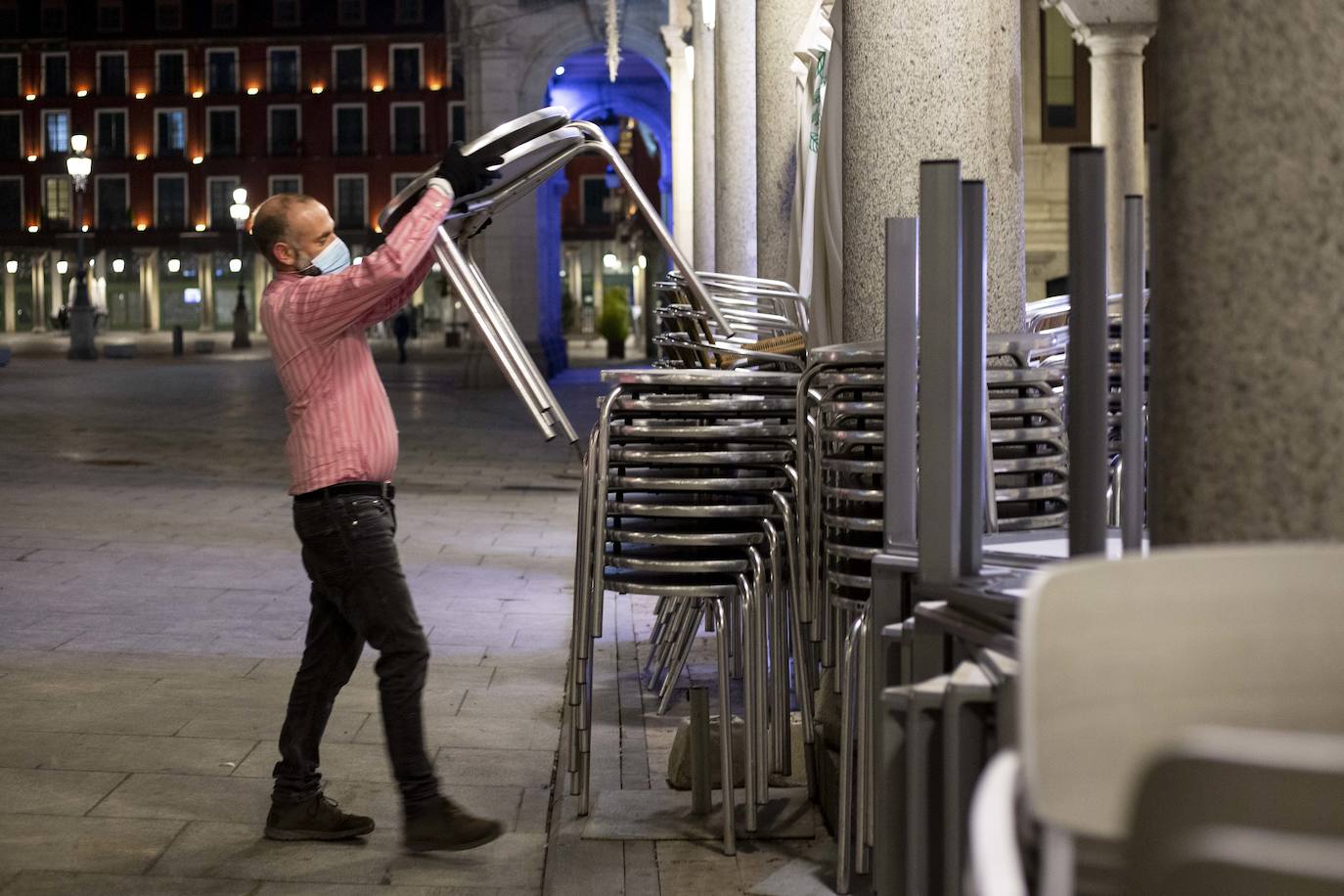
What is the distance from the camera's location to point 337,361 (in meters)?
4.71

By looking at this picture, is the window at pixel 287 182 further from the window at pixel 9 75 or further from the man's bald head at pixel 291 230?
the man's bald head at pixel 291 230

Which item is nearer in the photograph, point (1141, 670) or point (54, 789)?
point (1141, 670)

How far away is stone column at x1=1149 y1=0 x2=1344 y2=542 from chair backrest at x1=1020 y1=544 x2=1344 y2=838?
503mm

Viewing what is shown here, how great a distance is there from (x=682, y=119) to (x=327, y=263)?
1561 cm


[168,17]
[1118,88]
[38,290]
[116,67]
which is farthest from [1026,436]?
[38,290]

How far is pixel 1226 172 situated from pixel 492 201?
3055mm

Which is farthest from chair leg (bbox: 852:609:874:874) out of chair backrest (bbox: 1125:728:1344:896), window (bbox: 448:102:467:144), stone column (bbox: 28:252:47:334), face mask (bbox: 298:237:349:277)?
stone column (bbox: 28:252:47:334)

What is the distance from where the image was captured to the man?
4.61m

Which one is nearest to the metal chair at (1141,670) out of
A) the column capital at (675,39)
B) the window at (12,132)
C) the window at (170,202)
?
the column capital at (675,39)

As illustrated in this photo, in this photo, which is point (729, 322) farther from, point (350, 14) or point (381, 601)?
point (350, 14)

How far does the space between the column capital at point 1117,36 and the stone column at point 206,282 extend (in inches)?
2768

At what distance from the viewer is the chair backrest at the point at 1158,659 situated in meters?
1.53

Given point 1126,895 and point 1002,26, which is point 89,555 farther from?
point 1126,895

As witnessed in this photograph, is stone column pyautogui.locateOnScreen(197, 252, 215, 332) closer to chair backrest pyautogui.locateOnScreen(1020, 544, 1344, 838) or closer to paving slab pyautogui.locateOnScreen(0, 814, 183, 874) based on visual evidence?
paving slab pyautogui.locateOnScreen(0, 814, 183, 874)
